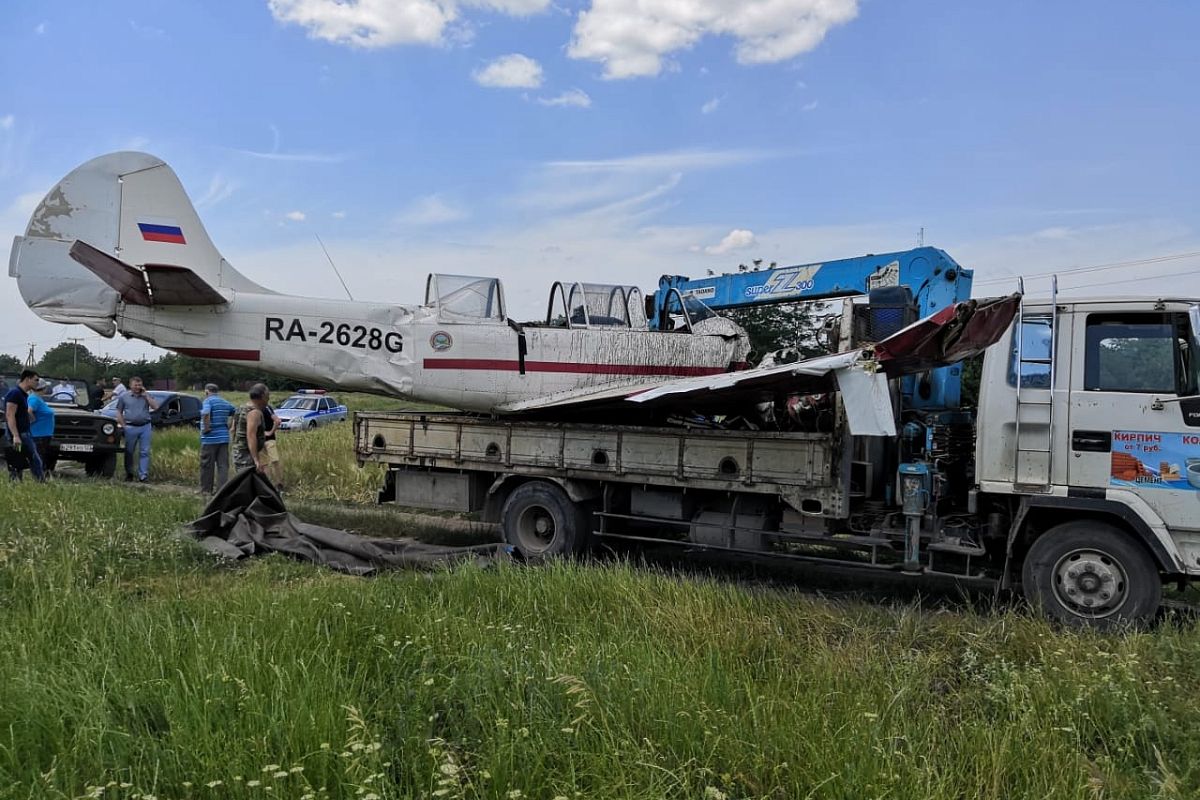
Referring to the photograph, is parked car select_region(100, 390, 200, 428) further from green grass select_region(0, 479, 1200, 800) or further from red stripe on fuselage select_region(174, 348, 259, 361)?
green grass select_region(0, 479, 1200, 800)

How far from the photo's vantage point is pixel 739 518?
24.4ft

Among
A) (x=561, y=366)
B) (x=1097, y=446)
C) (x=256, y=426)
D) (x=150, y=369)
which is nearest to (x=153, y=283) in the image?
(x=256, y=426)

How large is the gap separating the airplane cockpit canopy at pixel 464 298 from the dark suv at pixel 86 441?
9.80 m

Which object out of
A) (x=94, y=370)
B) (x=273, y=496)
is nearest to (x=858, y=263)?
(x=273, y=496)

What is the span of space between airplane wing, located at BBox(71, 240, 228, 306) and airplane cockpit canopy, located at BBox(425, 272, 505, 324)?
2371mm

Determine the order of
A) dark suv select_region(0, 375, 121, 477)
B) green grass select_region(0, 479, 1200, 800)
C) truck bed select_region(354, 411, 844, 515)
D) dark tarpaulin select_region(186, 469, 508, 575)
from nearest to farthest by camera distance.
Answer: green grass select_region(0, 479, 1200, 800) < truck bed select_region(354, 411, 844, 515) < dark tarpaulin select_region(186, 469, 508, 575) < dark suv select_region(0, 375, 121, 477)

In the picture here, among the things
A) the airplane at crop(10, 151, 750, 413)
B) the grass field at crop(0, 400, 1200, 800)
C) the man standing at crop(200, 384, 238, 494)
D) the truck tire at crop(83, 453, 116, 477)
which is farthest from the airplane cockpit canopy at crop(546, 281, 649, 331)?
the truck tire at crop(83, 453, 116, 477)

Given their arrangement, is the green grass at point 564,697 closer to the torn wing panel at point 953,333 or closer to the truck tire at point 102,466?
the torn wing panel at point 953,333

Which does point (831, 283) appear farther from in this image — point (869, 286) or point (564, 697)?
point (564, 697)

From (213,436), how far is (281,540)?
5846 millimetres

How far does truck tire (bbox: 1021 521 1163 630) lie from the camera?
18.6 feet

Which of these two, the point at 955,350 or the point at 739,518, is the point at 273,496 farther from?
the point at 955,350

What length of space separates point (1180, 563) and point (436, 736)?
526 cm

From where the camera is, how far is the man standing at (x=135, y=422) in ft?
49.2
